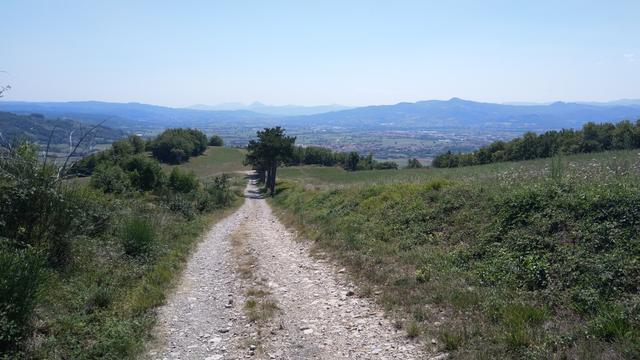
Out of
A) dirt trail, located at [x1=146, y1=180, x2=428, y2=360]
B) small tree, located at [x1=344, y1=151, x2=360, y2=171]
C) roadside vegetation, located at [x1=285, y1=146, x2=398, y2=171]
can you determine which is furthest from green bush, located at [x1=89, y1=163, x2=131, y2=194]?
small tree, located at [x1=344, y1=151, x2=360, y2=171]

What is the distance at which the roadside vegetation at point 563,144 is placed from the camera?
52.2m

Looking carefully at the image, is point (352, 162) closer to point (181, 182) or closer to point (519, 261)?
point (181, 182)

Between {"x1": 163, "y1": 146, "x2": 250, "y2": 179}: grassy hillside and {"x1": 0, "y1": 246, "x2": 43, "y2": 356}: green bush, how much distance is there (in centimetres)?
9468

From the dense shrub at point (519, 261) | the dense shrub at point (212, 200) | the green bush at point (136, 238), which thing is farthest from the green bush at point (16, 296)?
the dense shrub at point (212, 200)

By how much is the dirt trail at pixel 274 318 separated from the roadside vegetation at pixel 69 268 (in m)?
0.63

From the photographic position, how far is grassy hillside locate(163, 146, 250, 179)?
107m

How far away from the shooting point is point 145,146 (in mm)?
122188

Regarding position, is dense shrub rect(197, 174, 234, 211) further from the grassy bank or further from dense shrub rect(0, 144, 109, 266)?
dense shrub rect(0, 144, 109, 266)

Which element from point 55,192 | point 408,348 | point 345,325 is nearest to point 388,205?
point 345,325

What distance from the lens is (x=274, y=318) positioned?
7746mm

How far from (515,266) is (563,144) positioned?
62681mm

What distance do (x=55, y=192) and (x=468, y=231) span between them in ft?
31.4

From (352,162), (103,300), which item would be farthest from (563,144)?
(103,300)

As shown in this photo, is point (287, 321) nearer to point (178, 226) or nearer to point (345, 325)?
point (345, 325)
